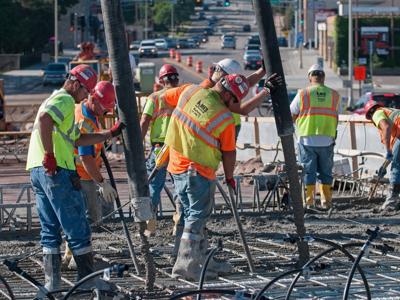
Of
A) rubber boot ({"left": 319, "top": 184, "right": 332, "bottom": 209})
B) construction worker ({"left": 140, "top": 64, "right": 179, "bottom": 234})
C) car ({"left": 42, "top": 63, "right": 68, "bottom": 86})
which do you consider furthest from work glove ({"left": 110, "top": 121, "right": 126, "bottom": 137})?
car ({"left": 42, "top": 63, "right": 68, "bottom": 86})

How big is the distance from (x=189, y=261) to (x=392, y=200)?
579 cm

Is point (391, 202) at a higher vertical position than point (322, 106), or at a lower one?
lower

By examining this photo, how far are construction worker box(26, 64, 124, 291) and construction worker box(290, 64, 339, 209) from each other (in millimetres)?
6063

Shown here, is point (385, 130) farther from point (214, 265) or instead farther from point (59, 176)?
point (59, 176)

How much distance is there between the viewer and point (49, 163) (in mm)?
9977

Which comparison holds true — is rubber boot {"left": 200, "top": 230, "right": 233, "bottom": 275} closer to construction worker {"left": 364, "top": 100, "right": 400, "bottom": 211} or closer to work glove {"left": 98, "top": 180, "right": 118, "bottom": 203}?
work glove {"left": 98, "top": 180, "right": 118, "bottom": 203}

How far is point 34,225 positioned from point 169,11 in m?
132

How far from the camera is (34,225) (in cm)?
1524

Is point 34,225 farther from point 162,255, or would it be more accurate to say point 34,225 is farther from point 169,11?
point 169,11

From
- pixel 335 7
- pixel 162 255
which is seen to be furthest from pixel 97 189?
pixel 335 7

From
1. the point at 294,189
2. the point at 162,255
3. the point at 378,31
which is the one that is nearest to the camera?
the point at 294,189

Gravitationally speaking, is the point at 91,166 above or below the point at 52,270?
above

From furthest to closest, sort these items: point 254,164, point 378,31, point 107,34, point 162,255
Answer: point 378,31 → point 254,164 → point 162,255 → point 107,34

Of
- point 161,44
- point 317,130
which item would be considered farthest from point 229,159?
point 161,44
